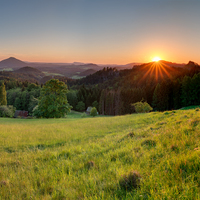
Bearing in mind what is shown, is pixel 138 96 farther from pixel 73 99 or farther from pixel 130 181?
pixel 130 181

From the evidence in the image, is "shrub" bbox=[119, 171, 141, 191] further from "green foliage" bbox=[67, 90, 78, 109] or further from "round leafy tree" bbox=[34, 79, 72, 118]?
"green foliage" bbox=[67, 90, 78, 109]

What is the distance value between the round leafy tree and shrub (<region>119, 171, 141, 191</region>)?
31.3 metres

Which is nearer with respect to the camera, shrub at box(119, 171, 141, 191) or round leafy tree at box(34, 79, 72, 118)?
shrub at box(119, 171, 141, 191)

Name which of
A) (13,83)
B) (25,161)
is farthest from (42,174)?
(13,83)

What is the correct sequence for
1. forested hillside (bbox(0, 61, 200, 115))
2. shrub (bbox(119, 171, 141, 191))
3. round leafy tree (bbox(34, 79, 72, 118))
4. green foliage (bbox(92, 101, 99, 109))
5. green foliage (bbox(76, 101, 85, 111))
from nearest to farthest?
1. shrub (bbox(119, 171, 141, 191))
2. round leafy tree (bbox(34, 79, 72, 118))
3. forested hillside (bbox(0, 61, 200, 115))
4. green foliage (bbox(92, 101, 99, 109))
5. green foliage (bbox(76, 101, 85, 111))

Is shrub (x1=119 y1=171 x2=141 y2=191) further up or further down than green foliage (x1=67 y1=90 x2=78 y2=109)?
further up

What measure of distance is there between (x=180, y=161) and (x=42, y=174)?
297 cm

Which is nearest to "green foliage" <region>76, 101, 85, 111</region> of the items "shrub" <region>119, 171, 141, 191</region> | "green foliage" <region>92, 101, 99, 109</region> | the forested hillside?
the forested hillside

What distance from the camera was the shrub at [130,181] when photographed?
7.25ft

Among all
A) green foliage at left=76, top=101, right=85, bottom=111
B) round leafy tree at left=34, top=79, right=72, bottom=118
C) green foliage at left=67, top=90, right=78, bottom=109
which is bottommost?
green foliage at left=76, top=101, right=85, bottom=111

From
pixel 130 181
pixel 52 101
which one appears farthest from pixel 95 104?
pixel 130 181

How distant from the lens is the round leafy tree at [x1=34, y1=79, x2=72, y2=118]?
32.1m

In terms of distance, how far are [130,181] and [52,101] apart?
32.6 meters

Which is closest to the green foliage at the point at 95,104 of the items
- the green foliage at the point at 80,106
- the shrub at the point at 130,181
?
the green foliage at the point at 80,106
